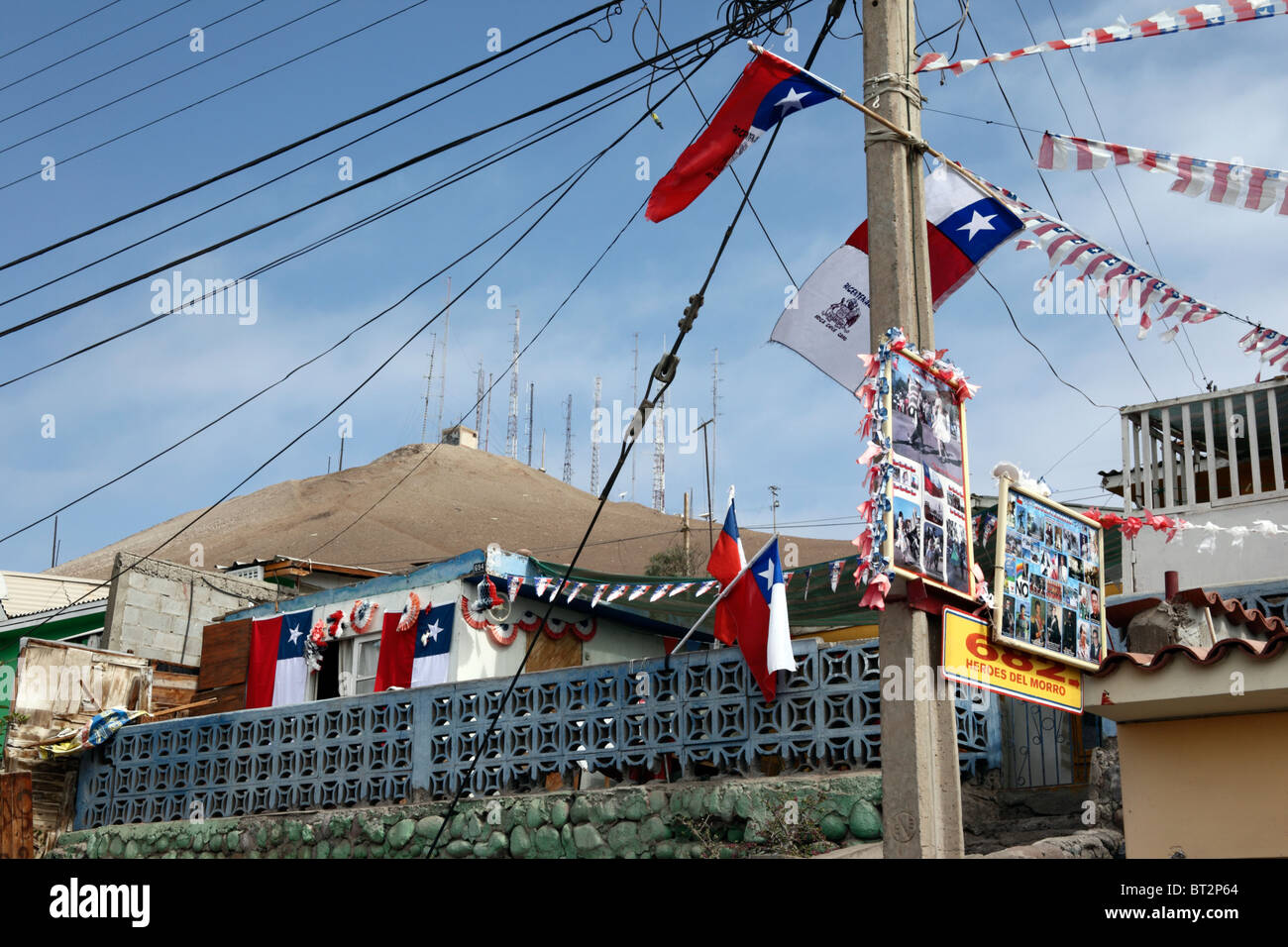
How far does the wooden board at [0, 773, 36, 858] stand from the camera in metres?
14.9

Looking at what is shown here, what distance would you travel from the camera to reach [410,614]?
1827 cm

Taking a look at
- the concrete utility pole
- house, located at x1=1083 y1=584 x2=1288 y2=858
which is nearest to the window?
house, located at x1=1083 y1=584 x2=1288 y2=858

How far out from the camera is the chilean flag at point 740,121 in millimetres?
8297

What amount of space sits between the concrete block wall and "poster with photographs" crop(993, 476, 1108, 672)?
58.8ft

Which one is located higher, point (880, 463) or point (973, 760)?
point (880, 463)

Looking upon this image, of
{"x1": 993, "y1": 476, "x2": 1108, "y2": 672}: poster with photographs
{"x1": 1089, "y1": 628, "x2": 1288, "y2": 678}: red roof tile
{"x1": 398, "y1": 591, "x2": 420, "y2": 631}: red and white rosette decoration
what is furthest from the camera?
{"x1": 398, "y1": 591, "x2": 420, "y2": 631}: red and white rosette decoration

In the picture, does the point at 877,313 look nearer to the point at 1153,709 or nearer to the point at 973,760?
the point at 1153,709

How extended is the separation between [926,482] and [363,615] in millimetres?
13217

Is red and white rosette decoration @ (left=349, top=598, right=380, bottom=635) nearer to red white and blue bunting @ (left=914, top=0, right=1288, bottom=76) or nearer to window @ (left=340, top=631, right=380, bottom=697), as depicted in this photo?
window @ (left=340, top=631, right=380, bottom=697)

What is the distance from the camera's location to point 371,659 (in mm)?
18969

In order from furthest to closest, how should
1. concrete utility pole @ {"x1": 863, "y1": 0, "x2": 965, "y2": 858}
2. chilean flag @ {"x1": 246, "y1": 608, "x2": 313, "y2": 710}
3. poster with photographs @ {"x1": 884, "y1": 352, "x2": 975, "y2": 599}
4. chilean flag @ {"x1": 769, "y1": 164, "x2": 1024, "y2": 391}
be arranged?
chilean flag @ {"x1": 246, "y1": 608, "x2": 313, "y2": 710} < chilean flag @ {"x1": 769, "y1": 164, "x2": 1024, "y2": 391} < poster with photographs @ {"x1": 884, "y1": 352, "x2": 975, "y2": 599} < concrete utility pole @ {"x1": 863, "y1": 0, "x2": 965, "y2": 858}

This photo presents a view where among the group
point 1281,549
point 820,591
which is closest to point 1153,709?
point 1281,549
